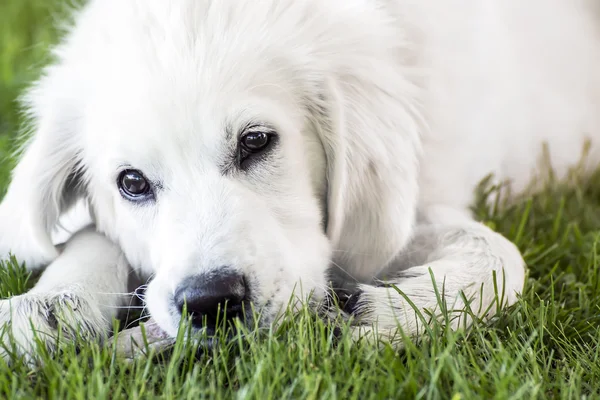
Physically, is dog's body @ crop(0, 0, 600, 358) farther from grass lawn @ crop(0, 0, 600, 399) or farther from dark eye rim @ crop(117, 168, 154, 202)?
grass lawn @ crop(0, 0, 600, 399)

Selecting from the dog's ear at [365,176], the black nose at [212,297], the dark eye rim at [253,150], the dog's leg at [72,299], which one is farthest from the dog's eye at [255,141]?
the dog's leg at [72,299]

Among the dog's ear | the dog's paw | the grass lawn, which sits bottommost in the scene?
the grass lawn

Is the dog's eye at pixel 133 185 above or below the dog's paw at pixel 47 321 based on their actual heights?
above

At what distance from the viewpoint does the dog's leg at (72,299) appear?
7.21ft

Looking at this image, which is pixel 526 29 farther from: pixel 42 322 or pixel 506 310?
pixel 42 322

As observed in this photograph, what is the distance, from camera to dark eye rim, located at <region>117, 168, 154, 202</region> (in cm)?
245

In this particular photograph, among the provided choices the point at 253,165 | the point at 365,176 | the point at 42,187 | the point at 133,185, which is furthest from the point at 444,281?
the point at 42,187

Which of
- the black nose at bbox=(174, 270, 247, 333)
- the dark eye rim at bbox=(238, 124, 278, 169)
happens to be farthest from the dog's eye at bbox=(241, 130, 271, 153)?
the black nose at bbox=(174, 270, 247, 333)

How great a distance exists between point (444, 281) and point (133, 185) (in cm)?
107

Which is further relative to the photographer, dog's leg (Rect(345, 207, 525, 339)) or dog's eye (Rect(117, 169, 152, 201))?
dog's eye (Rect(117, 169, 152, 201))

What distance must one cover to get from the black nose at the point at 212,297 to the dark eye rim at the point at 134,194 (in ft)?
1.68

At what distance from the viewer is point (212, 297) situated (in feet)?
6.60

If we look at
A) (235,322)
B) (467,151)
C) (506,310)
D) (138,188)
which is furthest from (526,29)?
(235,322)

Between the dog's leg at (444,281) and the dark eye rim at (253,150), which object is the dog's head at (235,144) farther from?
the dog's leg at (444,281)
